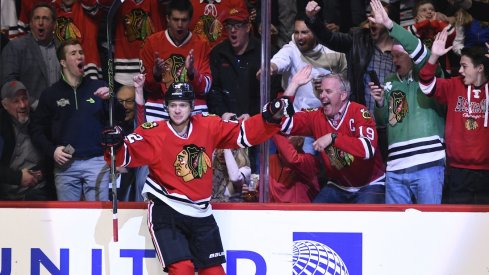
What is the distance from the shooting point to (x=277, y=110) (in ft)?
14.4

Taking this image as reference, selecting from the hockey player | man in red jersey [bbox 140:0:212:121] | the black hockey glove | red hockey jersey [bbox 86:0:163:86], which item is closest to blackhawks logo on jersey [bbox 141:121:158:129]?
the hockey player

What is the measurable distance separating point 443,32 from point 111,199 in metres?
1.76

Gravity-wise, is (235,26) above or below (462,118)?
above

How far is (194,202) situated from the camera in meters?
4.50

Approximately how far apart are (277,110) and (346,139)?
479mm

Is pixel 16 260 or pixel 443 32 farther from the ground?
pixel 443 32

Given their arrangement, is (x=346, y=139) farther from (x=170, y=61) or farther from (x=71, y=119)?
(x=71, y=119)

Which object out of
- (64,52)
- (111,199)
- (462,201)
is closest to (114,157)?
(111,199)

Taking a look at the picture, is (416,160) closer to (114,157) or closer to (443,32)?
(443,32)

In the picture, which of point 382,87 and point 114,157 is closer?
point 114,157

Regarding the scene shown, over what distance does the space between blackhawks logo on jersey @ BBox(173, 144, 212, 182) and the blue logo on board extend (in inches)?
21.6

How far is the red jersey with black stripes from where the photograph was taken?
4.73 m

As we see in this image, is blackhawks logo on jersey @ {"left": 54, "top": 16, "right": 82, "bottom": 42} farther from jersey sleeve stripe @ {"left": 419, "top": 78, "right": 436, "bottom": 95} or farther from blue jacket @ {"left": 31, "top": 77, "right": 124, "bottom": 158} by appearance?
jersey sleeve stripe @ {"left": 419, "top": 78, "right": 436, "bottom": 95}

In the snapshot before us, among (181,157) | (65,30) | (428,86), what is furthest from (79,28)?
(428,86)
